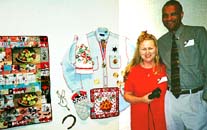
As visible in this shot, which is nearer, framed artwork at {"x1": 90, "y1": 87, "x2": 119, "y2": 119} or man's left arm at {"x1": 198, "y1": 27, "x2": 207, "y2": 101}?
framed artwork at {"x1": 90, "y1": 87, "x2": 119, "y2": 119}

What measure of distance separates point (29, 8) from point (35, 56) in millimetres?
318

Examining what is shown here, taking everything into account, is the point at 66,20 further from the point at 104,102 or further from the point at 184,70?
the point at 184,70

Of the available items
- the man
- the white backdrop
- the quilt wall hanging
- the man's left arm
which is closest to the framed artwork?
the white backdrop

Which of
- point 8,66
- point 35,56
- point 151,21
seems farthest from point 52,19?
point 151,21

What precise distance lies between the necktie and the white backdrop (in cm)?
18

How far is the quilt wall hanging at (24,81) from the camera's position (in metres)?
1.68

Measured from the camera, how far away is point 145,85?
6.85 feet

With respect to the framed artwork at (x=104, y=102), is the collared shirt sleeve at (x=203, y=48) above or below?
above

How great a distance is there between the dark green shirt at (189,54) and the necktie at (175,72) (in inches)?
1.0

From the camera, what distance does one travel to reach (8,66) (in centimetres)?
169

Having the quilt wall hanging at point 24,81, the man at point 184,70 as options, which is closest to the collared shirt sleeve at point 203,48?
the man at point 184,70

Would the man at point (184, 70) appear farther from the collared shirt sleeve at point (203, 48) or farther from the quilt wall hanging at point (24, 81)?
the quilt wall hanging at point (24, 81)

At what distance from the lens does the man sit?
2156 mm

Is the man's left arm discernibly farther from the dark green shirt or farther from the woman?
the woman
